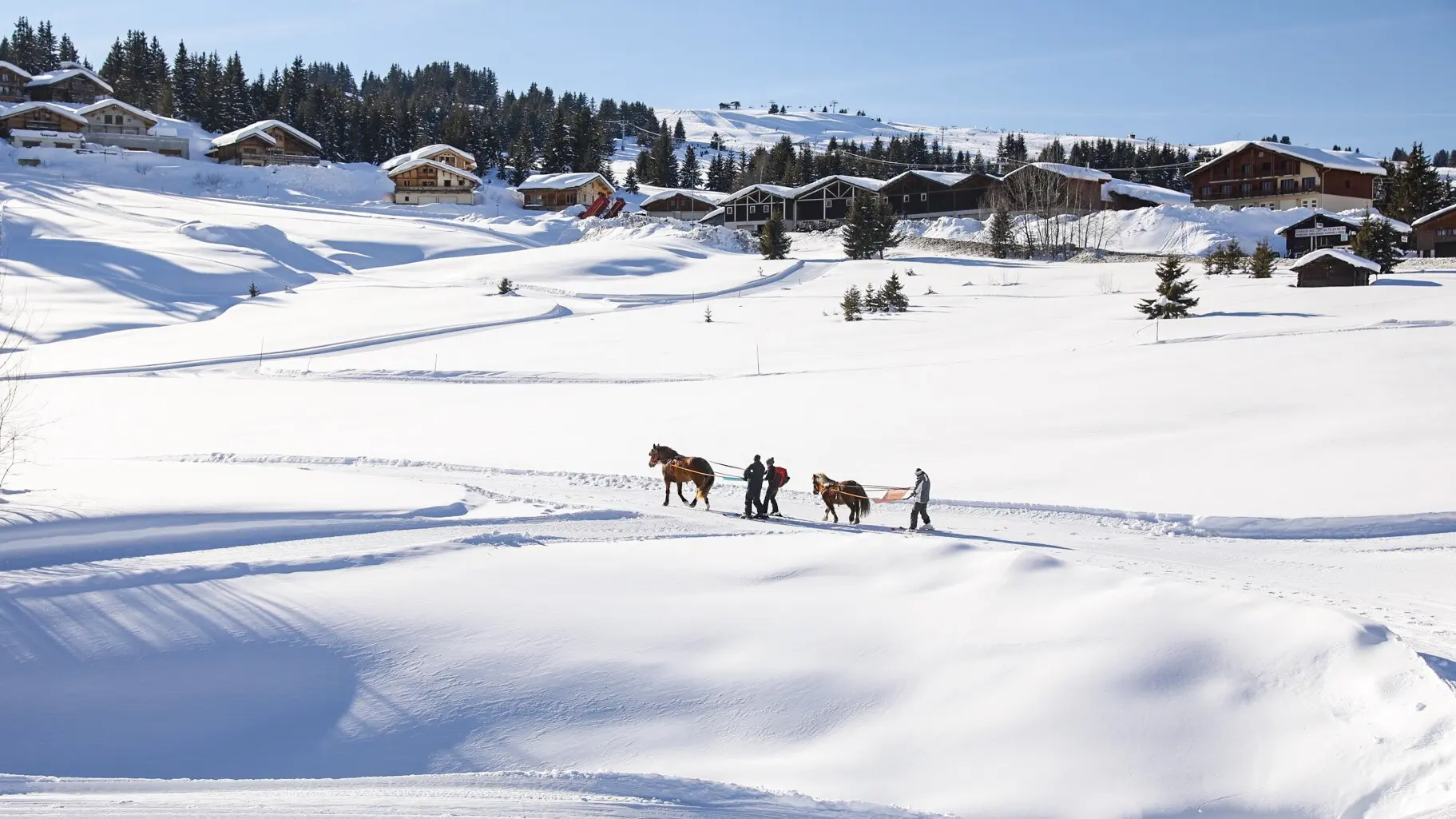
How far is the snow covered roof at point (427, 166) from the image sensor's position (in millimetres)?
82812

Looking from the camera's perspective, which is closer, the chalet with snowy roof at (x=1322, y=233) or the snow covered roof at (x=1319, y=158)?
the chalet with snowy roof at (x=1322, y=233)

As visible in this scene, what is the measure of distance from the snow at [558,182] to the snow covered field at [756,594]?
191ft

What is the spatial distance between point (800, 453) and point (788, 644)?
1070 centimetres

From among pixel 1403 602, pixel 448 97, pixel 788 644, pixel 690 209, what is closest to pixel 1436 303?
pixel 1403 602

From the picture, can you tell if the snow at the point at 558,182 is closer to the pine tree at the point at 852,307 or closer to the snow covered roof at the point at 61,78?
the snow covered roof at the point at 61,78

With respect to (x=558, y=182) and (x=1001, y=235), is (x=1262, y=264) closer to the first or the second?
(x=1001, y=235)

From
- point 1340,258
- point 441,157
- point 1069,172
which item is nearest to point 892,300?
point 1340,258

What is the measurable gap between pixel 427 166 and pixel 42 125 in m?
30.5

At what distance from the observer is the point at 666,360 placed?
32.6 meters

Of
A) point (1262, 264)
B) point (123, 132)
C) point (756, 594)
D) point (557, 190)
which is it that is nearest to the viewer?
point (756, 594)

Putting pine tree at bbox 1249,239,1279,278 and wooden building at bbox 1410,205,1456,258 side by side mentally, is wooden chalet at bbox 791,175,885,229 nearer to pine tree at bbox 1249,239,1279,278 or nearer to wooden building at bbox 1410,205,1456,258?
wooden building at bbox 1410,205,1456,258

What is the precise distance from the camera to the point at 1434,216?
50.5 metres

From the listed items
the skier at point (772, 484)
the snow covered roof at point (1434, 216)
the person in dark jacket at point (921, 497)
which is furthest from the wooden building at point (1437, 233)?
the skier at point (772, 484)

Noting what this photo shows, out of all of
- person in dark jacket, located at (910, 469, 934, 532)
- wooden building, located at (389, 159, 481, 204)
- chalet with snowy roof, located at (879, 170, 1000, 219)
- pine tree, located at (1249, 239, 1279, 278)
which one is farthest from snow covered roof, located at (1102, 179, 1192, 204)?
person in dark jacket, located at (910, 469, 934, 532)
